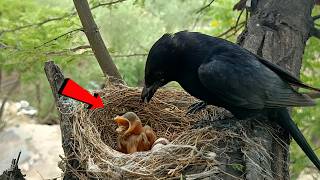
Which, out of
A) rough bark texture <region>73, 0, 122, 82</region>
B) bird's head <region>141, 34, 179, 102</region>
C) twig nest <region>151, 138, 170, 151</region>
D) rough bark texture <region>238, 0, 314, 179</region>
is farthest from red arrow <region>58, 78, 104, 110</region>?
rough bark texture <region>238, 0, 314, 179</region>

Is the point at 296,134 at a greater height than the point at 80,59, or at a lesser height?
lesser

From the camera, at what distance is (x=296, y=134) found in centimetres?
362

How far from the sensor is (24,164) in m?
9.15

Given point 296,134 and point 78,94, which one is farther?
point 78,94

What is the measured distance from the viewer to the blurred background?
5.67 metres

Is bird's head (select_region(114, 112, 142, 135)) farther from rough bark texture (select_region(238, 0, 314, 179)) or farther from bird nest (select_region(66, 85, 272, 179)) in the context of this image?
rough bark texture (select_region(238, 0, 314, 179))

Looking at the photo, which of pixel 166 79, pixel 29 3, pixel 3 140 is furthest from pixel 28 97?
pixel 166 79

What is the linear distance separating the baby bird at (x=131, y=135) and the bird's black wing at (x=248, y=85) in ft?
2.27

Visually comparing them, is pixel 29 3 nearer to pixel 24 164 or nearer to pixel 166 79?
pixel 24 164

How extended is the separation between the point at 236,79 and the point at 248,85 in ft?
0.30

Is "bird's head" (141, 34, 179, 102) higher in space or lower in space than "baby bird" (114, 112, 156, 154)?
higher

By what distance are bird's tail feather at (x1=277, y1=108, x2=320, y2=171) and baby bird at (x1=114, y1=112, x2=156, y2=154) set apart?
100 centimetres

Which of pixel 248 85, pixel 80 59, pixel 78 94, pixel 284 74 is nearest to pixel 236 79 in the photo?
pixel 248 85

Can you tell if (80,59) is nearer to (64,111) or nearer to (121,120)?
(121,120)
